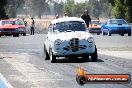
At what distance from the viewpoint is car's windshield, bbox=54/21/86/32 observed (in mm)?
20062

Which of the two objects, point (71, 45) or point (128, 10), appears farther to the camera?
point (128, 10)

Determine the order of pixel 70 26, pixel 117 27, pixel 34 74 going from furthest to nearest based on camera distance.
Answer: pixel 117 27 → pixel 70 26 → pixel 34 74

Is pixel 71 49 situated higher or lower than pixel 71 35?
lower

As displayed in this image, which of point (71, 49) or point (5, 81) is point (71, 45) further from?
point (5, 81)

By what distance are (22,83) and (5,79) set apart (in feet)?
3.69

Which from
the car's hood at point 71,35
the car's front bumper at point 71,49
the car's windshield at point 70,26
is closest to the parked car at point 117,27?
the car's windshield at point 70,26

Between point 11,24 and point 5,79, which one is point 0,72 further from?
point 11,24

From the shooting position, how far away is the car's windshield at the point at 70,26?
790 inches

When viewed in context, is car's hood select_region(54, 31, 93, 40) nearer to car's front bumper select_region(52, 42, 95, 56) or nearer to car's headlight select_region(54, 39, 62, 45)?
car's headlight select_region(54, 39, 62, 45)

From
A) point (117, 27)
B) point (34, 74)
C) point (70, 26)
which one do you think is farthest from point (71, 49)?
point (117, 27)

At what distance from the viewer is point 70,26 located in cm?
2020

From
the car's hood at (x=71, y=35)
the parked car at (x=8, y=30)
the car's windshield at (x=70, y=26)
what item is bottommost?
the parked car at (x=8, y=30)

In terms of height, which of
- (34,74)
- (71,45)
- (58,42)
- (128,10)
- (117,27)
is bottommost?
(117,27)

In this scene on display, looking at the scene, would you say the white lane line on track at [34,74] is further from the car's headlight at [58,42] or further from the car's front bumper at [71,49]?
the car's headlight at [58,42]
